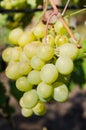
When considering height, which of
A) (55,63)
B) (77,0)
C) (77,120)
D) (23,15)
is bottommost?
(77,120)

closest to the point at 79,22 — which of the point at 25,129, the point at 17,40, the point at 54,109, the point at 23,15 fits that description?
the point at 54,109

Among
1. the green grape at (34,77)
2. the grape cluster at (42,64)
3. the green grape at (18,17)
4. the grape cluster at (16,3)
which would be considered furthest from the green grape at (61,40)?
the green grape at (18,17)

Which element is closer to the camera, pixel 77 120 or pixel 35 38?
pixel 35 38

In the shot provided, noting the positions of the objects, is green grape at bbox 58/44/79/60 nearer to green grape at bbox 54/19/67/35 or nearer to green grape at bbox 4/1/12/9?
green grape at bbox 54/19/67/35

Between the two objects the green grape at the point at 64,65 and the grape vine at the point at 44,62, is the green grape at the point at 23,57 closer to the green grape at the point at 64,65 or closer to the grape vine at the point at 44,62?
the grape vine at the point at 44,62

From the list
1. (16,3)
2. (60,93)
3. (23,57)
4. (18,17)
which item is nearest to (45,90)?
(60,93)

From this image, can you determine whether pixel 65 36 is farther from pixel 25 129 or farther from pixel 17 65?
pixel 25 129
